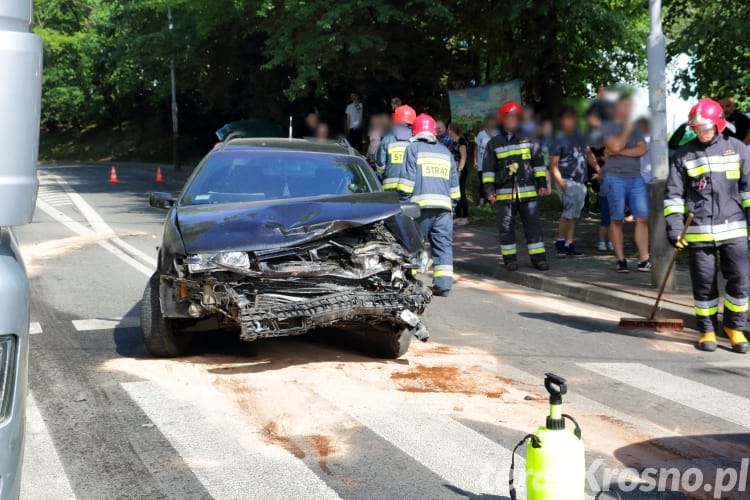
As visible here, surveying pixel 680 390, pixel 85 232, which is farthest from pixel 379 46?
pixel 680 390

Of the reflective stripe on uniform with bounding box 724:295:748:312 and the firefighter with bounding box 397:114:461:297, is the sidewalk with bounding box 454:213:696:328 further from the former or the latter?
the firefighter with bounding box 397:114:461:297


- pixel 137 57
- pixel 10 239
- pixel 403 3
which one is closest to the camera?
pixel 10 239

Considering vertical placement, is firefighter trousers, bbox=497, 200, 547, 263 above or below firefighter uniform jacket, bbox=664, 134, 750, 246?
below

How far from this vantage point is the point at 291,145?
828cm

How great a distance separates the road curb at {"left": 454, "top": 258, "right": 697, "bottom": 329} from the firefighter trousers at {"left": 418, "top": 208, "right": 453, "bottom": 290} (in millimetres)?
1397

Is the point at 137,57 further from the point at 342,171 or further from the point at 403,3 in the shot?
the point at 342,171

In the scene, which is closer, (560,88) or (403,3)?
(560,88)

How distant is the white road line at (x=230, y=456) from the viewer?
4.43 meters

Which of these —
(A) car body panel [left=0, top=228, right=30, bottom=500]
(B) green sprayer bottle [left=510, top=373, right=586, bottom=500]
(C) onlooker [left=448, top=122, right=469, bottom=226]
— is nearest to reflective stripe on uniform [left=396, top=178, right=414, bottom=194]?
(B) green sprayer bottle [left=510, top=373, right=586, bottom=500]

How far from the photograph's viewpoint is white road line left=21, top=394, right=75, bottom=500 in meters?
4.39

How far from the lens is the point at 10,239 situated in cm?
333

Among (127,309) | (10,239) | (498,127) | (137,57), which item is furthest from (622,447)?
(137,57)

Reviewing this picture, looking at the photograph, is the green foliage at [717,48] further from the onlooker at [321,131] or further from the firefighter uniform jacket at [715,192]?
the onlooker at [321,131]

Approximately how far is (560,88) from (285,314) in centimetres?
1284
